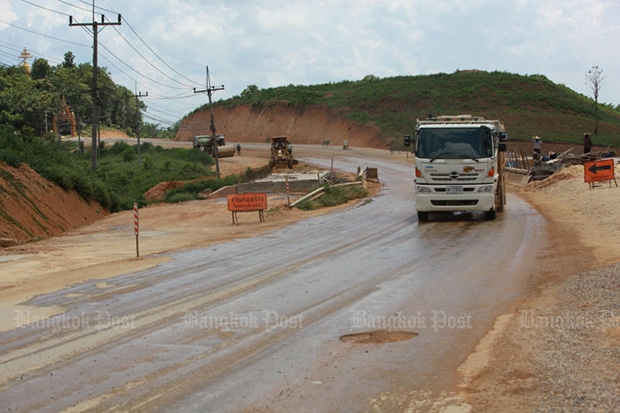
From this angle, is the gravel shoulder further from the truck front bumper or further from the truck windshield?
the truck windshield

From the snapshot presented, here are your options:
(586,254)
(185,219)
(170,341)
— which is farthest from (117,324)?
(185,219)

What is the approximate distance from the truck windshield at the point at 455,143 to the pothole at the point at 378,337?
1319 centimetres

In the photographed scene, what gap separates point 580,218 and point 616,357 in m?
15.9

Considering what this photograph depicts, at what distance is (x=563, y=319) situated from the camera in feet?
31.9

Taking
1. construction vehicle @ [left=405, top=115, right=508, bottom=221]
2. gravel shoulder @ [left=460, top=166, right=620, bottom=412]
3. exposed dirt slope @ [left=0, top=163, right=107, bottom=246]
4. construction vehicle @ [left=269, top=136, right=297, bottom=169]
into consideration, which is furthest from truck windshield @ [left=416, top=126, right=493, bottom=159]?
construction vehicle @ [left=269, top=136, right=297, bottom=169]

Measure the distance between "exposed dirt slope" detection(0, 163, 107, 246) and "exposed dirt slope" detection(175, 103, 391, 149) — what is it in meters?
60.0

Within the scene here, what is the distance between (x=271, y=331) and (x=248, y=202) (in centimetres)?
1768

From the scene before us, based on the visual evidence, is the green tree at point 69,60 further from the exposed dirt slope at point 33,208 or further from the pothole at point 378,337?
the pothole at point 378,337

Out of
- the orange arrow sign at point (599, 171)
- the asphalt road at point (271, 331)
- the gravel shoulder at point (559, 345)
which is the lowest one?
the asphalt road at point (271, 331)

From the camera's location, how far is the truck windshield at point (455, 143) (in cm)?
2180

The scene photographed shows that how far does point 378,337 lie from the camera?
361 inches

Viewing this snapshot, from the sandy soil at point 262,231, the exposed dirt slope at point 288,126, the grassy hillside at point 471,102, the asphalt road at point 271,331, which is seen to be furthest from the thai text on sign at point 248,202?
the exposed dirt slope at point 288,126

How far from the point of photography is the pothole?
8.99 meters

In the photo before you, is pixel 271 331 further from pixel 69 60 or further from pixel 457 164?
pixel 69 60
